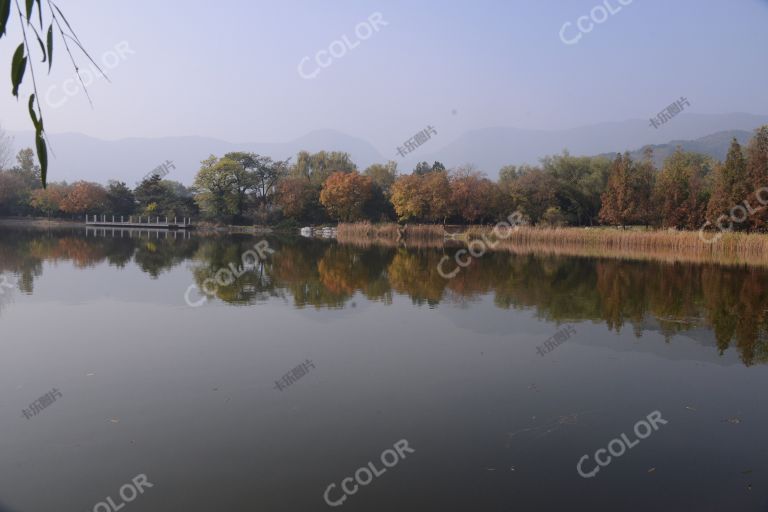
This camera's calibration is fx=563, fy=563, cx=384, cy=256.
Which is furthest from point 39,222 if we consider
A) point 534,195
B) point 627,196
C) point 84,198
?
point 627,196

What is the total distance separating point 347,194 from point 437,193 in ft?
23.5

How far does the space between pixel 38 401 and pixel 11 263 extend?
43.0ft

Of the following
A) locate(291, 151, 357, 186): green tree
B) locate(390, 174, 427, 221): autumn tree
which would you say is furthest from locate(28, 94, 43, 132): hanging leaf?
locate(291, 151, 357, 186): green tree

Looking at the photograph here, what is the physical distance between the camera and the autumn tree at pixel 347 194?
141ft

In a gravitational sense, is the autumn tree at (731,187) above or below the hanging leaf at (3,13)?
above

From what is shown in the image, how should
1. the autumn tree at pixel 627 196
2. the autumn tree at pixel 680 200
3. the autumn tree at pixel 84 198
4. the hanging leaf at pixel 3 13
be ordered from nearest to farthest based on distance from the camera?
1. the hanging leaf at pixel 3 13
2. the autumn tree at pixel 680 200
3. the autumn tree at pixel 627 196
4. the autumn tree at pixel 84 198

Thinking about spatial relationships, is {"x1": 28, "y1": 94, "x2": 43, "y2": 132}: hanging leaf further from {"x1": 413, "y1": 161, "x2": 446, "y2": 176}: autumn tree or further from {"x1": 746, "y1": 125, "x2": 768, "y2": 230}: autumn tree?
{"x1": 413, "y1": 161, "x2": 446, "y2": 176}: autumn tree

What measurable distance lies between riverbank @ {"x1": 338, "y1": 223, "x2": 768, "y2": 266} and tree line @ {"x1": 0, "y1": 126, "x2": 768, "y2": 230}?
2817mm

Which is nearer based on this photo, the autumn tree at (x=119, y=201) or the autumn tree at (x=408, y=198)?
the autumn tree at (x=408, y=198)

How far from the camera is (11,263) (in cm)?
1608

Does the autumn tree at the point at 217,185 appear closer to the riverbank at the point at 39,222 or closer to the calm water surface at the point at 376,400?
the riverbank at the point at 39,222

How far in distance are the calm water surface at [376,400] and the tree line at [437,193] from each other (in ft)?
67.9

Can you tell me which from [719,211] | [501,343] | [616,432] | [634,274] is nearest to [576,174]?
[719,211]

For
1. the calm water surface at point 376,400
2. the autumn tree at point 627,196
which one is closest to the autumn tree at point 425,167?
the autumn tree at point 627,196
